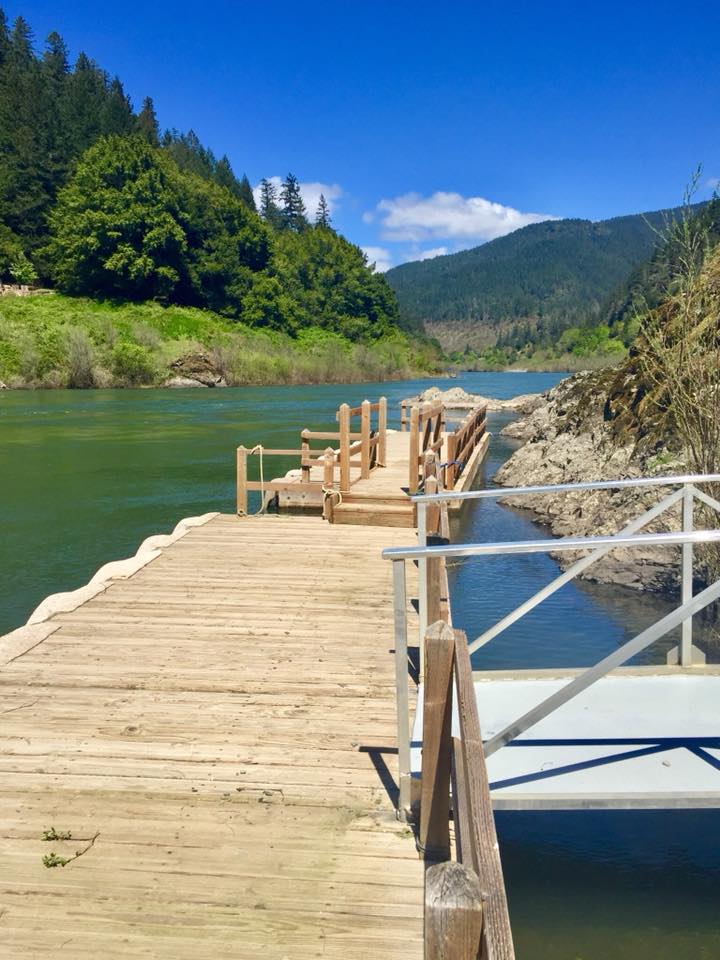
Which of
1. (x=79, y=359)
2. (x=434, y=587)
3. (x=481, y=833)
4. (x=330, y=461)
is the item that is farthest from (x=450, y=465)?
(x=79, y=359)

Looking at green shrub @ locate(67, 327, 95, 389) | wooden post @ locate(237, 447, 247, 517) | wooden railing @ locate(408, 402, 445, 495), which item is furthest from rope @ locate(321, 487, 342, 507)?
green shrub @ locate(67, 327, 95, 389)

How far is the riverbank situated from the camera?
2266 inches

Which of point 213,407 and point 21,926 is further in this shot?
point 213,407

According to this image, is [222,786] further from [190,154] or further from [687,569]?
[190,154]

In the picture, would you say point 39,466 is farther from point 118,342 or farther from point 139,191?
point 139,191

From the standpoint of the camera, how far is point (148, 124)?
4653 inches

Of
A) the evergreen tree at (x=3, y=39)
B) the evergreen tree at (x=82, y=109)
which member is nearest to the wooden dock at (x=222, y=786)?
the evergreen tree at (x=82, y=109)

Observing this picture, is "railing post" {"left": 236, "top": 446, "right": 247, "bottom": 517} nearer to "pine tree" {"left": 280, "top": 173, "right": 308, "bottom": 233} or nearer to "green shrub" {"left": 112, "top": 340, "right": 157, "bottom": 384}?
"green shrub" {"left": 112, "top": 340, "right": 157, "bottom": 384}

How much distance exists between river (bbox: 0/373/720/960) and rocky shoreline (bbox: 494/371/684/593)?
524mm

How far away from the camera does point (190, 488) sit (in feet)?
68.3

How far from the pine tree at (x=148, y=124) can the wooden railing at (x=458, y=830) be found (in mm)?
119039

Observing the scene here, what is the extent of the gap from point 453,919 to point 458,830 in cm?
97

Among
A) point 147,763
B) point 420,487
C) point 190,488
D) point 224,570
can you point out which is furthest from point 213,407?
point 147,763

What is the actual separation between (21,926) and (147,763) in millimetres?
1353
